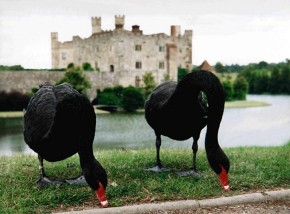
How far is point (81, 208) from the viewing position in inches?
155

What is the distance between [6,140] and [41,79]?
2184cm

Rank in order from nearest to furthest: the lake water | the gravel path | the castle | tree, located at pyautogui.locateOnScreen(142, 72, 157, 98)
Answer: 1. the gravel path
2. the lake water
3. tree, located at pyautogui.locateOnScreen(142, 72, 157, 98)
4. the castle

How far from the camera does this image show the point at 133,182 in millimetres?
4660

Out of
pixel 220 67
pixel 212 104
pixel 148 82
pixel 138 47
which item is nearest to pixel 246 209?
pixel 212 104

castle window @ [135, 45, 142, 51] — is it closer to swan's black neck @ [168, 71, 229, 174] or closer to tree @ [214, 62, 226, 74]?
swan's black neck @ [168, 71, 229, 174]

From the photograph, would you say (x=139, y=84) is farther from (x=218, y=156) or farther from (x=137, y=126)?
(x=218, y=156)

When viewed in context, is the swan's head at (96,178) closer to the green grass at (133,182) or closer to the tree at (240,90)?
the green grass at (133,182)

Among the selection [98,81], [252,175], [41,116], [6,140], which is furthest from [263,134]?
[98,81]

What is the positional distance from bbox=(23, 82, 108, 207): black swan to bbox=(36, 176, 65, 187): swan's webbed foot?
0.03 ft

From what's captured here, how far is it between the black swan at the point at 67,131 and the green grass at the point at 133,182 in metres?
0.36

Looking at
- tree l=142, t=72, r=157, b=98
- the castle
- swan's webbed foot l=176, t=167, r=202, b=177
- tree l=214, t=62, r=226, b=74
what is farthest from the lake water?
tree l=214, t=62, r=226, b=74

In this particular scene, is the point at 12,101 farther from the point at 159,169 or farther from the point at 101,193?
the point at 101,193

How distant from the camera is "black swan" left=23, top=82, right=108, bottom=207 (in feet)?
12.1

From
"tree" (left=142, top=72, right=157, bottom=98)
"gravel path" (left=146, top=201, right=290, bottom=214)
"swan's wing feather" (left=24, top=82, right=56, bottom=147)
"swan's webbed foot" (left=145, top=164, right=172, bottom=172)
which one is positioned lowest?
"tree" (left=142, top=72, right=157, bottom=98)
